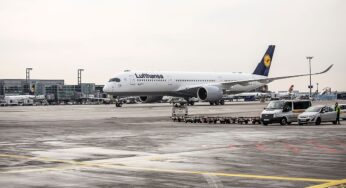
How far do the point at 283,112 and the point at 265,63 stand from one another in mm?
56317

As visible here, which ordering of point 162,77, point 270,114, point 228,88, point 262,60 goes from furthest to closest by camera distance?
point 262,60
point 228,88
point 162,77
point 270,114

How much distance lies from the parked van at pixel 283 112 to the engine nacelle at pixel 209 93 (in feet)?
119

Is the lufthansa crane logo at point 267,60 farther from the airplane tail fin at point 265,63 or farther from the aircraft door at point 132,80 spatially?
the aircraft door at point 132,80

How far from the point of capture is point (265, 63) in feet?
310

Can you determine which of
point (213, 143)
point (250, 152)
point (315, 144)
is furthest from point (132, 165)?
point (315, 144)

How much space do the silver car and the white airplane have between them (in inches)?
1266

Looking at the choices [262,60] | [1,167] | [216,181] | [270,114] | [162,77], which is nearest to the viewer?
[216,181]

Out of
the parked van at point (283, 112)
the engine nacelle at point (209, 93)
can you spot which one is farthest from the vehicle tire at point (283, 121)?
the engine nacelle at point (209, 93)

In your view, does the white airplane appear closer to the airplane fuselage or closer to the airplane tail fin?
the airplane fuselage

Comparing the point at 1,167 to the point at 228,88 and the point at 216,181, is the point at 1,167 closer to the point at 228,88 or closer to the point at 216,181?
the point at 216,181

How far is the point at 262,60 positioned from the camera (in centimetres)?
9425

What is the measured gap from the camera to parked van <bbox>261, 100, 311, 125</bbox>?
38312 mm

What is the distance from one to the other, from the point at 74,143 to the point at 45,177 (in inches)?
388

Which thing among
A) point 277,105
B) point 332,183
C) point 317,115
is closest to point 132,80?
point 277,105
